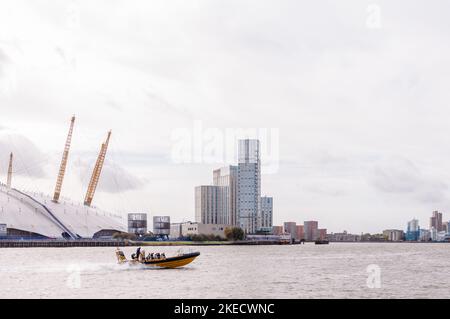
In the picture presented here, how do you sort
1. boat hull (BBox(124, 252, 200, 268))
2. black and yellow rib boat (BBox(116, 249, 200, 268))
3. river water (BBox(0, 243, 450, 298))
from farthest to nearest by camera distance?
1. black and yellow rib boat (BBox(116, 249, 200, 268))
2. boat hull (BBox(124, 252, 200, 268))
3. river water (BBox(0, 243, 450, 298))

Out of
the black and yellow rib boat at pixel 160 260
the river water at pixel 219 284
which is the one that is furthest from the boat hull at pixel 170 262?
the river water at pixel 219 284

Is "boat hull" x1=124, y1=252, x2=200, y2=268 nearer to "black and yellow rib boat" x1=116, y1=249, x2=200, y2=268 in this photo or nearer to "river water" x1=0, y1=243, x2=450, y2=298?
"black and yellow rib boat" x1=116, y1=249, x2=200, y2=268

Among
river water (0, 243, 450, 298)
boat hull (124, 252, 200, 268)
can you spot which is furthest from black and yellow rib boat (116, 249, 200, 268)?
river water (0, 243, 450, 298)

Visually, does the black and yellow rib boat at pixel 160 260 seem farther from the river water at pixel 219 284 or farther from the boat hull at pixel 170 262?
the river water at pixel 219 284

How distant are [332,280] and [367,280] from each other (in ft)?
13.2

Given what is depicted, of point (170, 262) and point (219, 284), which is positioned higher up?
point (170, 262)

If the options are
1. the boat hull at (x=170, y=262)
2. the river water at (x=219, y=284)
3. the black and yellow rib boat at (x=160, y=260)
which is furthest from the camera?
the black and yellow rib boat at (x=160, y=260)

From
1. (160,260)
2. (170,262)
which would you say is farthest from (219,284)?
(170,262)

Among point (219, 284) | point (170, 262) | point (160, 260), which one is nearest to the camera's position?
point (219, 284)

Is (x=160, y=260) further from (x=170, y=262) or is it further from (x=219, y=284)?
(x=219, y=284)

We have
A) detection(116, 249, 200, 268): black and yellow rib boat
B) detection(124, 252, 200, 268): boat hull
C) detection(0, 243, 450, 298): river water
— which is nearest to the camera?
detection(0, 243, 450, 298): river water

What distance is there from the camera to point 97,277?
80875 mm

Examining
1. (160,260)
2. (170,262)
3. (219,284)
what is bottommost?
(219,284)
